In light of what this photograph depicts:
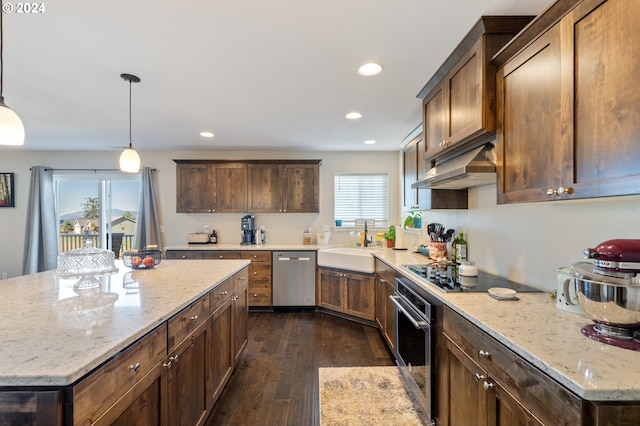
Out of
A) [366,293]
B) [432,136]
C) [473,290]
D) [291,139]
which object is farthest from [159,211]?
[473,290]

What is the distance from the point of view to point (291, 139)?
419cm

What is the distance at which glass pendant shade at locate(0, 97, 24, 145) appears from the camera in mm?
1484

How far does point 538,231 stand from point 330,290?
2.69 meters

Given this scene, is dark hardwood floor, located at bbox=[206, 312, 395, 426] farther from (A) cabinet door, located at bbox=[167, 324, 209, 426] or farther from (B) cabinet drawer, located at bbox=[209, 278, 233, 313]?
(B) cabinet drawer, located at bbox=[209, 278, 233, 313]

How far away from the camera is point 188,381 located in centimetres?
161

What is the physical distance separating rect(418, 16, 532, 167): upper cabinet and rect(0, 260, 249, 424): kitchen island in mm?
1881

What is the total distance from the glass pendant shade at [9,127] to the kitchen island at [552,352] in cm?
241

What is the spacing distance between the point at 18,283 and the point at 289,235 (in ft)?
11.1

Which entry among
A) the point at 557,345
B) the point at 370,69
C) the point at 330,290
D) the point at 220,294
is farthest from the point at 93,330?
the point at 330,290

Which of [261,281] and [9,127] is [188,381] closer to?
[9,127]

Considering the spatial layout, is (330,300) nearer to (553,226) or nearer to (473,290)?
(473,290)

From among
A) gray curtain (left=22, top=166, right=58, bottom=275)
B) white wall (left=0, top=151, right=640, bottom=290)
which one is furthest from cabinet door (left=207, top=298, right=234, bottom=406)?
gray curtain (left=22, top=166, right=58, bottom=275)

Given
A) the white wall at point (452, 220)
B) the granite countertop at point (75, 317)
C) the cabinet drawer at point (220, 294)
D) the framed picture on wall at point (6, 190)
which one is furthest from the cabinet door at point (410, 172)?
the framed picture on wall at point (6, 190)

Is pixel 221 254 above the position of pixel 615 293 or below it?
below
